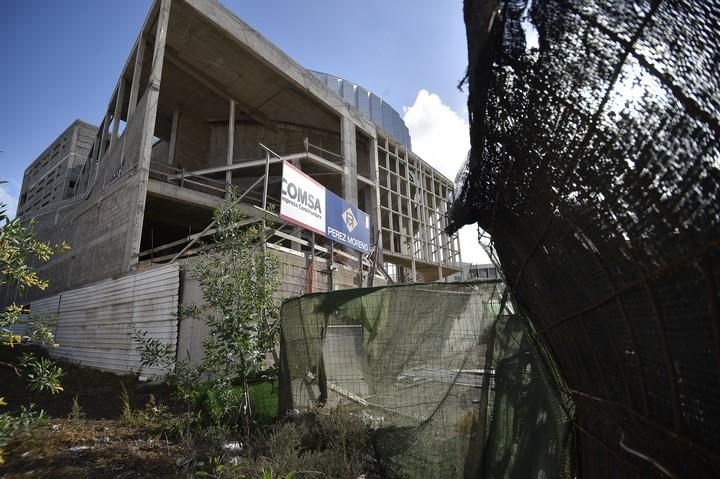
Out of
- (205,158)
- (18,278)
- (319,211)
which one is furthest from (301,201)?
(205,158)

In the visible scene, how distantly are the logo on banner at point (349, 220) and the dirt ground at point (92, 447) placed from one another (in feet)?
25.0

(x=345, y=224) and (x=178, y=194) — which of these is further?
(x=178, y=194)

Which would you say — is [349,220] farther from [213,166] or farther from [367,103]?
[367,103]

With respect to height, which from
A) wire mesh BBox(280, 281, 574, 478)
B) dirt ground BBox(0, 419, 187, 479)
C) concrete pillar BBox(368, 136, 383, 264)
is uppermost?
concrete pillar BBox(368, 136, 383, 264)

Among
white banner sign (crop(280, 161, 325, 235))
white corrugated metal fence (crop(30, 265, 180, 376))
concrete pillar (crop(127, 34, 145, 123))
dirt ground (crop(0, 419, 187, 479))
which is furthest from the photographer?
concrete pillar (crop(127, 34, 145, 123))

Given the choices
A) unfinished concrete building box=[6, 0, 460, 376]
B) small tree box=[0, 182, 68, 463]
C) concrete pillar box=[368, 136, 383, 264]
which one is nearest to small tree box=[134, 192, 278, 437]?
small tree box=[0, 182, 68, 463]

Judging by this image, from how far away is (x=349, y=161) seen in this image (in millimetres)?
19438

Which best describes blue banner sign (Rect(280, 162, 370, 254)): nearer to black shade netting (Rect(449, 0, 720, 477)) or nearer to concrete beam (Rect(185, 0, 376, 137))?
black shade netting (Rect(449, 0, 720, 477))

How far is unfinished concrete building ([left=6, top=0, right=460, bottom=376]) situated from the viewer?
40.0 feet

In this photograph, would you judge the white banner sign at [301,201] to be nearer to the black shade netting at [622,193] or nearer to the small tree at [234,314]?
the small tree at [234,314]

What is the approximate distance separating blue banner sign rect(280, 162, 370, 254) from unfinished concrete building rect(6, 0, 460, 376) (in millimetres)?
773

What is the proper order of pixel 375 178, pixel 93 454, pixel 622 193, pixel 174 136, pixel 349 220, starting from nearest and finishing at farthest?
1. pixel 622 193
2. pixel 93 454
3. pixel 349 220
4. pixel 174 136
5. pixel 375 178

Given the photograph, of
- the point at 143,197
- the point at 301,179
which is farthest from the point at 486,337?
the point at 143,197

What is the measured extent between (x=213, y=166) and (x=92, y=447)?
18647 mm
